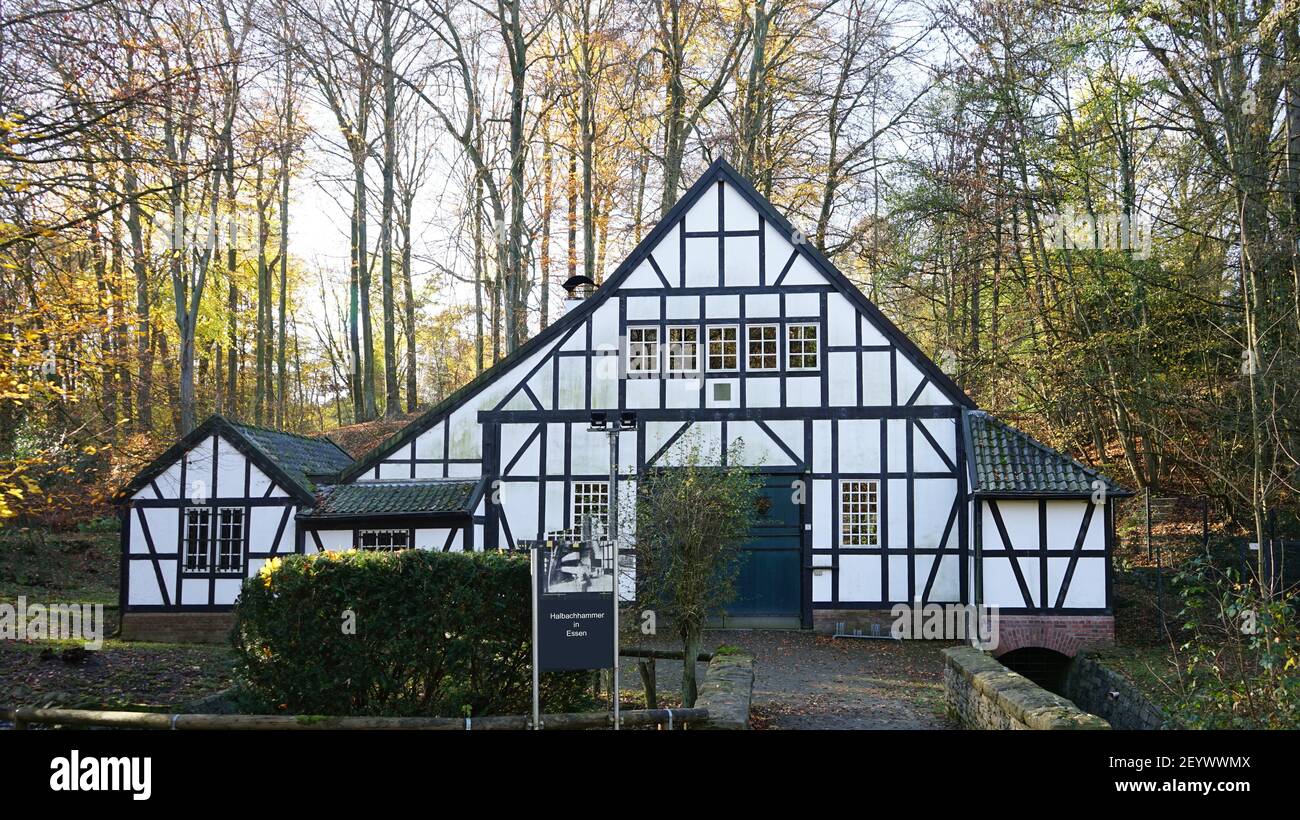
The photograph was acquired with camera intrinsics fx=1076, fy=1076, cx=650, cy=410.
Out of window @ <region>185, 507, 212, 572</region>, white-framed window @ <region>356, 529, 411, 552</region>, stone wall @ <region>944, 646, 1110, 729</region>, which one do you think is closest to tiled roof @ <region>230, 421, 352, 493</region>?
white-framed window @ <region>356, 529, 411, 552</region>

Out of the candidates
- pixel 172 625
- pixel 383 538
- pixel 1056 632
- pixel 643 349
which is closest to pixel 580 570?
pixel 383 538

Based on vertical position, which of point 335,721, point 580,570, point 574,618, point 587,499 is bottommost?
point 335,721

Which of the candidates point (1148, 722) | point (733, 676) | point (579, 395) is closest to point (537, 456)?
point (579, 395)

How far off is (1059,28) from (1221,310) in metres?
5.90

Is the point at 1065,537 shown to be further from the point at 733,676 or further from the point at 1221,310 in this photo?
the point at 733,676

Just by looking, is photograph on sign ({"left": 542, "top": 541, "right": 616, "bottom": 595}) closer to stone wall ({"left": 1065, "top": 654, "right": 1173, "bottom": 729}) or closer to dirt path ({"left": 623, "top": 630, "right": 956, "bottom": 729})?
dirt path ({"left": 623, "top": 630, "right": 956, "bottom": 729})

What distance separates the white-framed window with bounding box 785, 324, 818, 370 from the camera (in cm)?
1858

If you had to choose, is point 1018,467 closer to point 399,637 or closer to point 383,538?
point 383,538

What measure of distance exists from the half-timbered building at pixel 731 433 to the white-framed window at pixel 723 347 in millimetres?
25

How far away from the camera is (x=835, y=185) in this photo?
27125 mm

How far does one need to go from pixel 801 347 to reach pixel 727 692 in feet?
31.8

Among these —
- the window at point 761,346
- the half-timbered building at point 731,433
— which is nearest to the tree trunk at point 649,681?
the half-timbered building at point 731,433

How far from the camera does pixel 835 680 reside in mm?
14383

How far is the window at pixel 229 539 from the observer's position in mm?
18578
